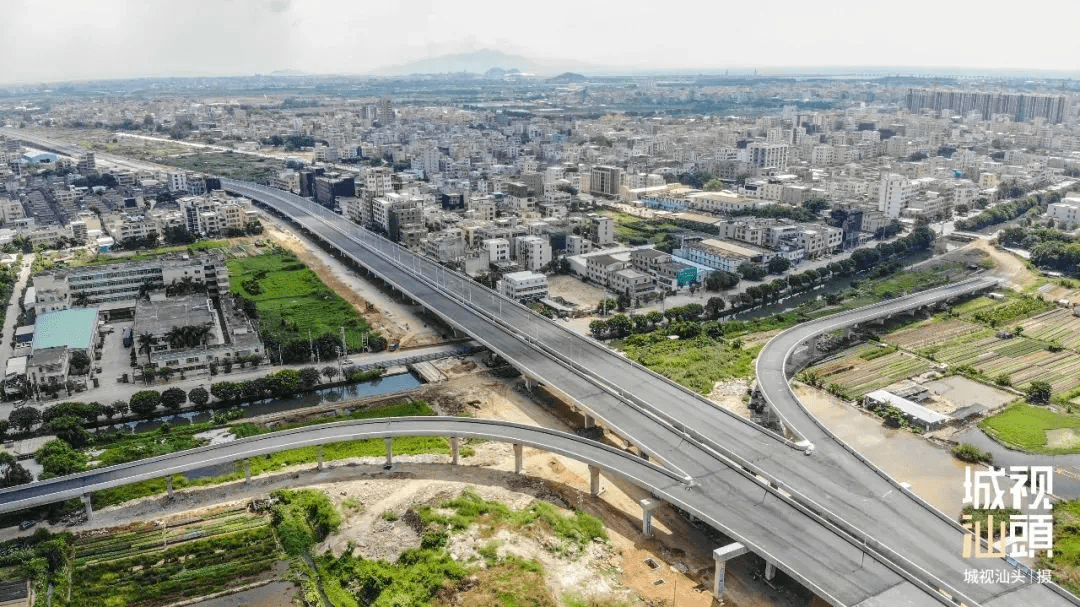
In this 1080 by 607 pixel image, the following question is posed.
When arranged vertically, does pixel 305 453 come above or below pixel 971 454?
above

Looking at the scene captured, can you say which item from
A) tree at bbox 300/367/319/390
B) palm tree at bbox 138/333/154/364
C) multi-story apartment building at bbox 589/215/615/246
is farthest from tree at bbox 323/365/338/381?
multi-story apartment building at bbox 589/215/615/246

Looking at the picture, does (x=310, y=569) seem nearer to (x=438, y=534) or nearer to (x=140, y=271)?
(x=438, y=534)

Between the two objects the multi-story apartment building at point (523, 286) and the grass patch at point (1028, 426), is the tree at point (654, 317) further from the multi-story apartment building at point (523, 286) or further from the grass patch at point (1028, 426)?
the grass patch at point (1028, 426)

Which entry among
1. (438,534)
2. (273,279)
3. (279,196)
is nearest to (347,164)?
(279,196)

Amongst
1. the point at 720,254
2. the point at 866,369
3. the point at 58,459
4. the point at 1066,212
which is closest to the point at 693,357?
the point at 866,369

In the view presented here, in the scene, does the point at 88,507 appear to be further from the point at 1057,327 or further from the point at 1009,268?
the point at 1009,268

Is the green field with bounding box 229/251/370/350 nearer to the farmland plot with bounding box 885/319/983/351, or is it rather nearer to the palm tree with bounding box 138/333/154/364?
the palm tree with bounding box 138/333/154/364
